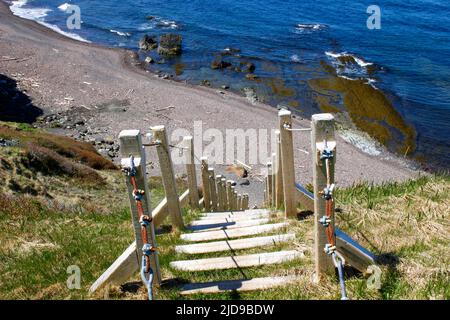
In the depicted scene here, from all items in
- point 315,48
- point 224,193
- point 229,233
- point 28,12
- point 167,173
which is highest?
point 28,12

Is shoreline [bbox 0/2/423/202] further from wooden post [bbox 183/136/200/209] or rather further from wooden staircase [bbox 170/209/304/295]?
wooden staircase [bbox 170/209/304/295]

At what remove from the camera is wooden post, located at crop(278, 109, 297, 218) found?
6.64 metres

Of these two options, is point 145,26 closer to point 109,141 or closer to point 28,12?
point 28,12

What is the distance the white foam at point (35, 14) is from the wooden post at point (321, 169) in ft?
138

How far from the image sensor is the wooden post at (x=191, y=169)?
889 cm

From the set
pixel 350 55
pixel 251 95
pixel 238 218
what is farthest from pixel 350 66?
pixel 238 218

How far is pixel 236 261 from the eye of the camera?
5730 mm

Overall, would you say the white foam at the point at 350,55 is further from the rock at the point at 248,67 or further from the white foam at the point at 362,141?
the white foam at the point at 362,141

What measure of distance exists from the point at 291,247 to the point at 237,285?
118cm

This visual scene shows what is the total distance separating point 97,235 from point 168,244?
151 centimetres

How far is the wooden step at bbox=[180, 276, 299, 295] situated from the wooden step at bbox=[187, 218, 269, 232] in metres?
2.59

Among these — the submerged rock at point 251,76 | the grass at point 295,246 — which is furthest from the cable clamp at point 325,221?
the submerged rock at point 251,76
